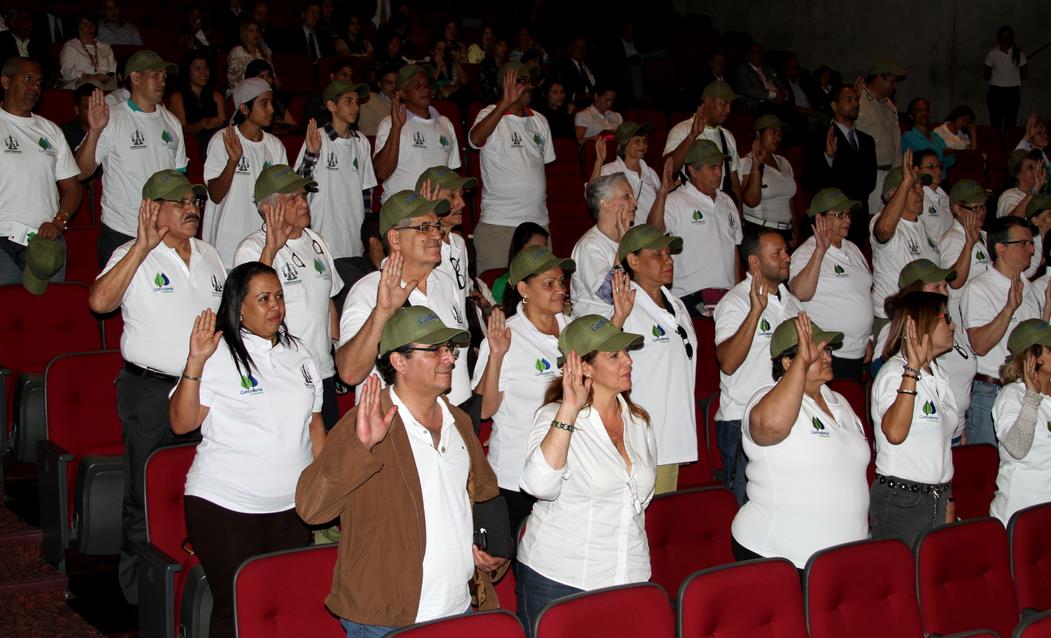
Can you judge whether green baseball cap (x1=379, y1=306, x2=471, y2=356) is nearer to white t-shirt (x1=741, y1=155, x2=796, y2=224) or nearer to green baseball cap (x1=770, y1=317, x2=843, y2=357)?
green baseball cap (x1=770, y1=317, x2=843, y2=357)

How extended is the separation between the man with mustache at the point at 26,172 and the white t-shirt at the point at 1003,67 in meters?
10.2

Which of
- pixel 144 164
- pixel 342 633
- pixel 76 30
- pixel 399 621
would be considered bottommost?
pixel 342 633

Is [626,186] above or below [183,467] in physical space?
above

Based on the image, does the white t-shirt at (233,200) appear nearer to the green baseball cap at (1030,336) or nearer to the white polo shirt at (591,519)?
the white polo shirt at (591,519)

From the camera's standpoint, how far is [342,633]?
3496 mm

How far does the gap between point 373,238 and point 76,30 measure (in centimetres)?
498

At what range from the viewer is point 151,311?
438cm

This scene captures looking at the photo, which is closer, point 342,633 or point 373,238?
point 342,633

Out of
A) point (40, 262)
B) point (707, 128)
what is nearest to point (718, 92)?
point (707, 128)

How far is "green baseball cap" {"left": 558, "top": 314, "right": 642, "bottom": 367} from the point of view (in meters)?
3.48

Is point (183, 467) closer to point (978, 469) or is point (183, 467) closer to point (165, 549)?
point (165, 549)

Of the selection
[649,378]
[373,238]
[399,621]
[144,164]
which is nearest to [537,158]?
[373,238]

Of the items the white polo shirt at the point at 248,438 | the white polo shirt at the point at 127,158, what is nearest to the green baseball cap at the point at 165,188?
the white polo shirt at the point at 248,438

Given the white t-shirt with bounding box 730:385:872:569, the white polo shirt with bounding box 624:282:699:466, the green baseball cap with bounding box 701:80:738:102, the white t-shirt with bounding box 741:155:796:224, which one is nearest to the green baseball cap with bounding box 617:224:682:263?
the white polo shirt with bounding box 624:282:699:466
